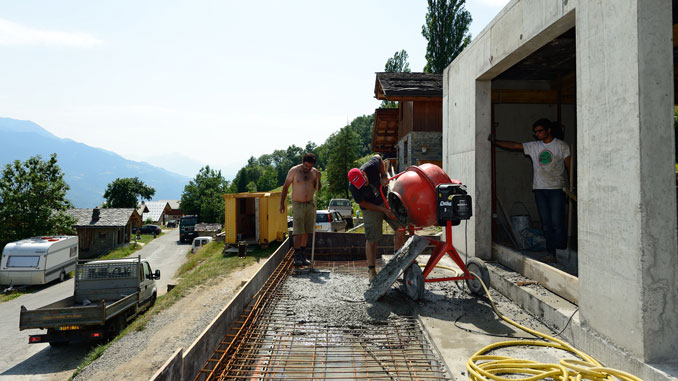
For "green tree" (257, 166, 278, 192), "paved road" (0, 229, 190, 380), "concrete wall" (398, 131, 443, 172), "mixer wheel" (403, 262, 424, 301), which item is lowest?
"paved road" (0, 229, 190, 380)

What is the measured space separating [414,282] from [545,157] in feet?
7.59

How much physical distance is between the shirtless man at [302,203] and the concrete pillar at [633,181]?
4304mm

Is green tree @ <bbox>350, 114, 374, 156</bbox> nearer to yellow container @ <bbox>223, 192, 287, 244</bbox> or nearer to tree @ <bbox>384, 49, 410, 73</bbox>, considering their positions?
tree @ <bbox>384, 49, 410, 73</bbox>

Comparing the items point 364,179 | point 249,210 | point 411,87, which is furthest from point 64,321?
point 411,87

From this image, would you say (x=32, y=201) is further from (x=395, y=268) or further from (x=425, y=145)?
(x=395, y=268)

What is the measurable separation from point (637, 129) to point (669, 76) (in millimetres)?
374

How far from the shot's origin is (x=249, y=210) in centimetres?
1488

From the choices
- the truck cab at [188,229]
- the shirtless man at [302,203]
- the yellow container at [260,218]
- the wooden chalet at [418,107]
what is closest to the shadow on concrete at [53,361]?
the yellow container at [260,218]

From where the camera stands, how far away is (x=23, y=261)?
20344 millimetres

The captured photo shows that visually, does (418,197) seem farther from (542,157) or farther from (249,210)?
(249,210)

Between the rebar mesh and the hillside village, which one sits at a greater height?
the hillside village

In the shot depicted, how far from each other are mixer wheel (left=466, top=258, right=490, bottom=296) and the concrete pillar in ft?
4.65

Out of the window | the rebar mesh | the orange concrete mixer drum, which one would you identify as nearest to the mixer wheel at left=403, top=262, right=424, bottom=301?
the rebar mesh

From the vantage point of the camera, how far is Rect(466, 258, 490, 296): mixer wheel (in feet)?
14.4
